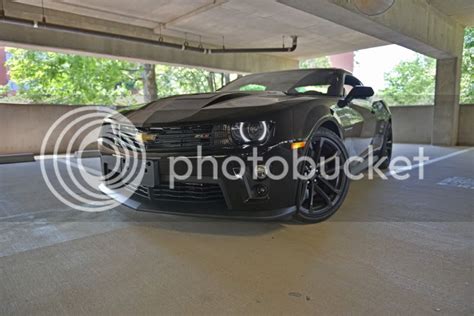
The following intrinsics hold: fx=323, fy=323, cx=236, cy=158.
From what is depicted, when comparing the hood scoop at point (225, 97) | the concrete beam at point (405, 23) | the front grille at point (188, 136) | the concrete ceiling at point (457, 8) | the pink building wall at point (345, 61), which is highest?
the pink building wall at point (345, 61)

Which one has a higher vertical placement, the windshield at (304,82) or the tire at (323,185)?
the windshield at (304,82)

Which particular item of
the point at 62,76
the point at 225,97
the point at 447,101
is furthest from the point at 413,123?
the point at 62,76

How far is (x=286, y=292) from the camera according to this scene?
142 cm

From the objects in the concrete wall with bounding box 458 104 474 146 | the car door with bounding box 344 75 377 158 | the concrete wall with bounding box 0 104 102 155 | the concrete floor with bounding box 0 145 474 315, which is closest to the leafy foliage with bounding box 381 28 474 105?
the concrete wall with bounding box 458 104 474 146

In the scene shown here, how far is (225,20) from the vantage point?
22.4 feet

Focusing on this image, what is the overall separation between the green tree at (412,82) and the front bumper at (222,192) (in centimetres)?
1926

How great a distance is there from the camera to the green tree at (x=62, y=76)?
533 inches

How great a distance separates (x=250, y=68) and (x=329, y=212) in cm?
844

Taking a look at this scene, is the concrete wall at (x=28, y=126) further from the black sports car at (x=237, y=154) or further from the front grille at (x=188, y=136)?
the front grille at (x=188, y=136)

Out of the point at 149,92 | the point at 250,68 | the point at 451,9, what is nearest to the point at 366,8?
the point at 451,9

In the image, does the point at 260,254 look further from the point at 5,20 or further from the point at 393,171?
the point at 5,20

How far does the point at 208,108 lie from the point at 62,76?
14224 mm

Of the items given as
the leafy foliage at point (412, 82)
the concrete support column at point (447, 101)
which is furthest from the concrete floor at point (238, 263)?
the leafy foliage at point (412, 82)

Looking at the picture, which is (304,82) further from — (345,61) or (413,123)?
(345,61)
